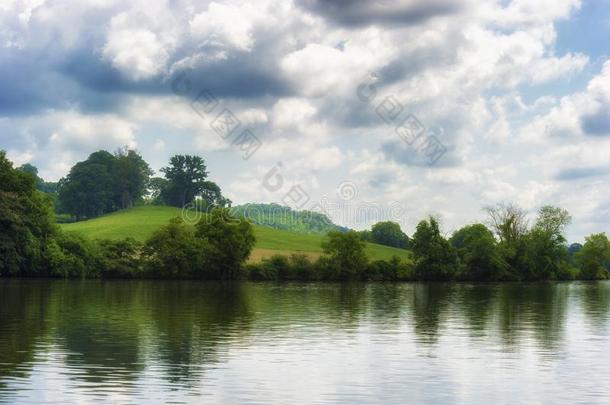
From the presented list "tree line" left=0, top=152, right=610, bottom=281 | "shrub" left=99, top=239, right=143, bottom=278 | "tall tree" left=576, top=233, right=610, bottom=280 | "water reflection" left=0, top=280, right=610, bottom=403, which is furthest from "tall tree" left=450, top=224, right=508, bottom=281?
"water reflection" left=0, top=280, right=610, bottom=403

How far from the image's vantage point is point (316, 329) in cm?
4384

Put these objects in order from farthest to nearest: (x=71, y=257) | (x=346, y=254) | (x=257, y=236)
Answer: (x=257, y=236) < (x=346, y=254) < (x=71, y=257)

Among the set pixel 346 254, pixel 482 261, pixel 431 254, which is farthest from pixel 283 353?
pixel 482 261

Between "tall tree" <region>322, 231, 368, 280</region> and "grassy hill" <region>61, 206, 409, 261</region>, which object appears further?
"grassy hill" <region>61, 206, 409, 261</region>

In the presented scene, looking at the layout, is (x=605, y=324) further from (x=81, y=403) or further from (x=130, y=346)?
(x=81, y=403)

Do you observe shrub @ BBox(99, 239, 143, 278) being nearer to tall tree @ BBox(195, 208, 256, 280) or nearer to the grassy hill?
tall tree @ BBox(195, 208, 256, 280)

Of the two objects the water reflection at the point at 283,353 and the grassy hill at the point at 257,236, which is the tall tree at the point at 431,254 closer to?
the grassy hill at the point at 257,236

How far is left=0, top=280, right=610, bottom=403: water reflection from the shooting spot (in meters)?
24.0

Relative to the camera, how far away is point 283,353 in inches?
1288

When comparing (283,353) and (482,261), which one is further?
(482,261)

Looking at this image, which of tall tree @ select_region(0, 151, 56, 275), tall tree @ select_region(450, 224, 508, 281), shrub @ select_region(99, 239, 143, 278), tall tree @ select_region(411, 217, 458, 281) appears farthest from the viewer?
tall tree @ select_region(450, 224, 508, 281)

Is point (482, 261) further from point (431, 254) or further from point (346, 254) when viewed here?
point (346, 254)

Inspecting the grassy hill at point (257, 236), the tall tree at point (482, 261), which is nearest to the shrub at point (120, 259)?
the grassy hill at point (257, 236)

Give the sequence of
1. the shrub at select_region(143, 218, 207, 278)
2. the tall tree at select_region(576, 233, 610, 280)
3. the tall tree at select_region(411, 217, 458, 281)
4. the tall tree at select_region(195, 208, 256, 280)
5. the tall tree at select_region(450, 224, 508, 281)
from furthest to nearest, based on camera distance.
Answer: the tall tree at select_region(576, 233, 610, 280)
the tall tree at select_region(450, 224, 508, 281)
the tall tree at select_region(411, 217, 458, 281)
the tall tree at select_region(195, 208, 256, 280)
the shrub at select_region(143, 218, 207, 278)
